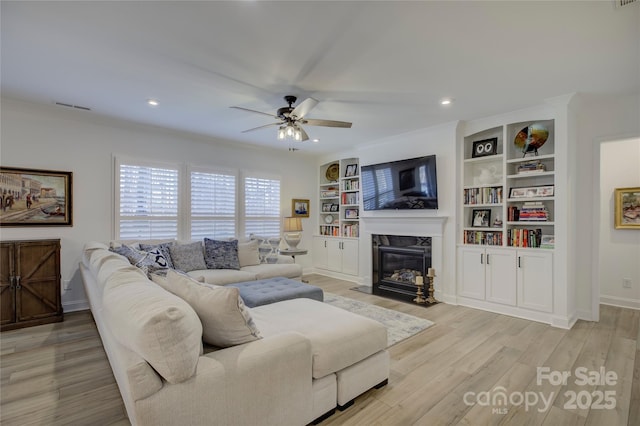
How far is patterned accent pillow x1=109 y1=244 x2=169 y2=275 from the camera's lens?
3.65m

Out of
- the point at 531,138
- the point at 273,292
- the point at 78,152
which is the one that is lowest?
the point at 273,292

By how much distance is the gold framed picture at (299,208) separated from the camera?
6.64m

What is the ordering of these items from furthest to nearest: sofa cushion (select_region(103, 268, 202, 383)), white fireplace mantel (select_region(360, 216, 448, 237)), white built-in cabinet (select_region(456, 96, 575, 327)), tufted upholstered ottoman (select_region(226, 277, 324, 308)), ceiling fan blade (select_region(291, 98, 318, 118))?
white fireplace mantel (select_region(360, 216, 448, 237)) < white built-in cabinet (select_region(456, 96, 575, 327)) < tufted upholstered ottoman (select_region(226, 277, 324, 308)) < ceiling fan blade (select_region(291, 98, 318, 118)) < sofa cushion (select_region(103, 268, 202, 383))

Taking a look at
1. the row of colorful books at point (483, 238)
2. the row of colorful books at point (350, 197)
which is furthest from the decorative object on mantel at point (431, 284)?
the row of colorful books at point (350, 197)

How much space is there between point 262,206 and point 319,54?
12.8 feet

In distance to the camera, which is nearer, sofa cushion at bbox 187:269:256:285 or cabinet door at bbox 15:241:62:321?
cabinet door at bbox 15:241:62:321

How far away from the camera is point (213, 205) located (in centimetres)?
543

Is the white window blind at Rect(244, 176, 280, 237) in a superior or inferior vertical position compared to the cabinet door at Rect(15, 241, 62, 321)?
superior

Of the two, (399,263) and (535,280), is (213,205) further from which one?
(535,280)

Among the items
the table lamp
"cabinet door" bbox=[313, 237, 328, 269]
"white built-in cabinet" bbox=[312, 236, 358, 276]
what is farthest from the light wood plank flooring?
"cabinet door" bbox=[313, 237, 328, 269]

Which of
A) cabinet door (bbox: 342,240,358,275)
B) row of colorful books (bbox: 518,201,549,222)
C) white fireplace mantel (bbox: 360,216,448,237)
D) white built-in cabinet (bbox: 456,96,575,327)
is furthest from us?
cabinet door (bbox: 342,240,358,275)

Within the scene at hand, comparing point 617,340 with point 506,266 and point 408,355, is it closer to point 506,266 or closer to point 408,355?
point 506,266

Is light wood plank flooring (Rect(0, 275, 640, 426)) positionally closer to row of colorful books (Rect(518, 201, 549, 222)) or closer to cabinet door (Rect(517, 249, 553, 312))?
cabinet door (Rect(517, 249, 553, 312))

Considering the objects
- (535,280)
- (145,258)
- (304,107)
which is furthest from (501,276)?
(145,258)
